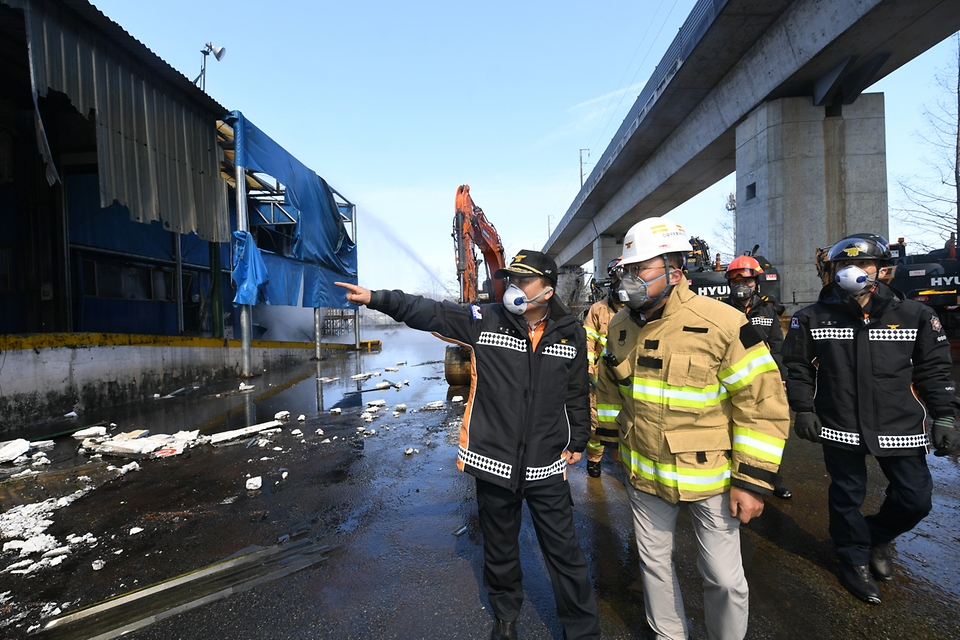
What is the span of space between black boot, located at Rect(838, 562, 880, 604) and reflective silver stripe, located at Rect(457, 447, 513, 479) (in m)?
2.10

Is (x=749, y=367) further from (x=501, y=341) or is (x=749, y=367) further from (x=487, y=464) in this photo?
(x=487, y=464)

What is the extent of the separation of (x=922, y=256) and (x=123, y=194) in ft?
56.1

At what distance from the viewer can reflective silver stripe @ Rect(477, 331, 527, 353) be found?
7.79 feet

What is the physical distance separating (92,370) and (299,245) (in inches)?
243

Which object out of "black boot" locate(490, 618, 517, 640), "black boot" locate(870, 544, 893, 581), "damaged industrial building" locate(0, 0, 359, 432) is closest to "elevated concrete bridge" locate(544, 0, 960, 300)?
"black boot" locate(870, 544, 893, 581)

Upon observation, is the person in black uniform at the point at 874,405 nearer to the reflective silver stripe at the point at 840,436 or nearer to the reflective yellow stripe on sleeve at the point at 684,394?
the reflective silver stripe at the point at 840,436

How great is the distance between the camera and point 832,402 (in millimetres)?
2701

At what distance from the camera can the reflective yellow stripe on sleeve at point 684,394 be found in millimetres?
2021

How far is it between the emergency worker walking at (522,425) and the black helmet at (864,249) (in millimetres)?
1661

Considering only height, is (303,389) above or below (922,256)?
below

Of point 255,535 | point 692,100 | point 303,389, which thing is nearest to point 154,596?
point 255,535

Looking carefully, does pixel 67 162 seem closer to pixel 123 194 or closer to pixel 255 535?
pixel 123 194

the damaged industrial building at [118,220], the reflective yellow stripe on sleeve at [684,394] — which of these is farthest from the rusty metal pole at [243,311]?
the reflective yellow stripe on sleeve at [684,394]

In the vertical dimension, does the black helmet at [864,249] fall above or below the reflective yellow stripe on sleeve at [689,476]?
above
